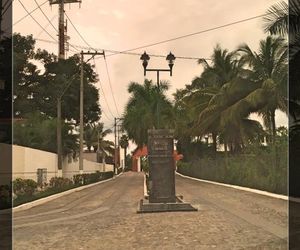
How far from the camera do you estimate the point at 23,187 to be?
25.0 meters

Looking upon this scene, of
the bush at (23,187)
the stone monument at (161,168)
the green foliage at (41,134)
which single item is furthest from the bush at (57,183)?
the stone monument at (161,168)

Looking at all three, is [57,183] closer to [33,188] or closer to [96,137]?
[33,188]

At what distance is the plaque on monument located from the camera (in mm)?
18250

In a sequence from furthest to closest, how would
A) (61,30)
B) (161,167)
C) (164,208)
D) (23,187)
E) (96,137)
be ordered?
(96,137), (61,30), (23,187), (161,167), (164,208)

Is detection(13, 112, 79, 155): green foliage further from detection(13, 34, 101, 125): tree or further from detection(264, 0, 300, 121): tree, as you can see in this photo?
detection(264, 0, 300, 121): tree

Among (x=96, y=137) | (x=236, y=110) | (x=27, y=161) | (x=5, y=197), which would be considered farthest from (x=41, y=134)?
(x=96, y=137)

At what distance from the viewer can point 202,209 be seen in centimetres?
1831

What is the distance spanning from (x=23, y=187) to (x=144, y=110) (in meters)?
31.9

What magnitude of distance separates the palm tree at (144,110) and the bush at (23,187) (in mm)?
30183

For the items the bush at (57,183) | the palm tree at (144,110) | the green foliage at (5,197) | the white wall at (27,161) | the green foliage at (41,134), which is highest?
the palm tree at (144,110)

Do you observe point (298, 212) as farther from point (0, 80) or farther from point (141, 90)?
point (141, 90)

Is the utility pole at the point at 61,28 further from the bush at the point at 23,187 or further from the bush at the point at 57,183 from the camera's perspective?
the bush at the point at 23,187

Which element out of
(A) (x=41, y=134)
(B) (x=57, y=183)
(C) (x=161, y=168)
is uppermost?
(A) (x=41, y=134)

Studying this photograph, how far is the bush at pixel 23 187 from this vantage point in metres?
24.1
